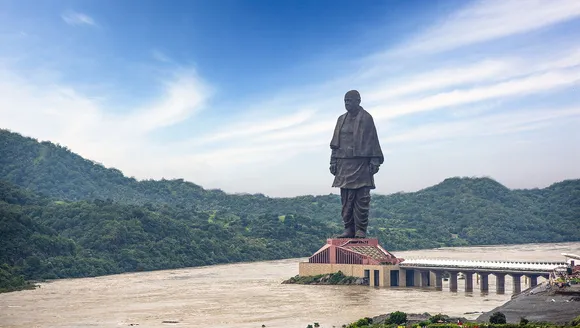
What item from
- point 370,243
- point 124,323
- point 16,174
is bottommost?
point 124,323

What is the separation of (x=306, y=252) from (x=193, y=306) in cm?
8096

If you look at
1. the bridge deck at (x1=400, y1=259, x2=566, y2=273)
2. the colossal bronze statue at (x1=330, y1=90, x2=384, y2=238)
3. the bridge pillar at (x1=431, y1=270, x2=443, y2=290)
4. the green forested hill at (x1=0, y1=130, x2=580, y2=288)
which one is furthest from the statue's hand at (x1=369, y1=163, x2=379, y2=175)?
the green forested hill at (x1=0, y1=130, x2=580, y2=288)

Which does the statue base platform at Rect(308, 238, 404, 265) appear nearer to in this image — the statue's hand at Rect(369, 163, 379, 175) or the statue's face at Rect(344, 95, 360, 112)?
the statue's hand at Rect(369, 163, 379, 175)

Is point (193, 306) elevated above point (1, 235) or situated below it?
below

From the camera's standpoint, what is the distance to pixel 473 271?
277ft

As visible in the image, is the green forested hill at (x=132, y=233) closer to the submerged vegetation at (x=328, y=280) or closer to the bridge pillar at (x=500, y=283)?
the submerged vegetation at (x=328, y=280)

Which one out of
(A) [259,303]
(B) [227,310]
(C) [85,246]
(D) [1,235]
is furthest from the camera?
(C) [85,246]

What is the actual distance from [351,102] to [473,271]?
22.6 m

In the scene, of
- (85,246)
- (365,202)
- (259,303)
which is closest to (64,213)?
(85,246)

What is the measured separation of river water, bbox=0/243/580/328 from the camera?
65.2 metres

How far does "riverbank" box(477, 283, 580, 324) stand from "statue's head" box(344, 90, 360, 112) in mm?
37533

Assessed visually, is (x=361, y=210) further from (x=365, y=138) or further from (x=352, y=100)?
(x=352, y=100)

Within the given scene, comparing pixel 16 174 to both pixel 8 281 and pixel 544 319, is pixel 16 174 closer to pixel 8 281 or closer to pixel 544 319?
pixel 8 281

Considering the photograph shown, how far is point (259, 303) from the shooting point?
76.2 m
